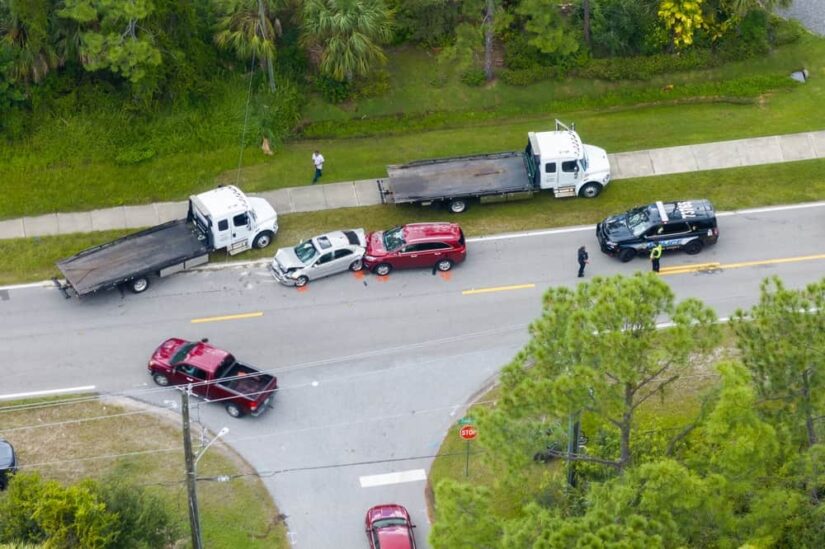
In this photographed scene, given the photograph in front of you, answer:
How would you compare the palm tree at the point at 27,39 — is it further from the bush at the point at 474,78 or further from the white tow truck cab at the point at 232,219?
the bush at the point at 474,78

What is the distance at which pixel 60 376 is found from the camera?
34406 millimetres

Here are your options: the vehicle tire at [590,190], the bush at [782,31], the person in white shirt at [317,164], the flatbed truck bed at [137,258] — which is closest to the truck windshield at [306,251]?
the flatbed truck bed at [137,258]

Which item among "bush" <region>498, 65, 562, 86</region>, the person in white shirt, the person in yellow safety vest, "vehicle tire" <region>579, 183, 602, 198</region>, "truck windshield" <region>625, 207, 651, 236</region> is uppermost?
"bush" <region>498, 65, 562, 86</region>

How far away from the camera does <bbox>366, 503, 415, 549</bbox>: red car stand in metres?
29.2

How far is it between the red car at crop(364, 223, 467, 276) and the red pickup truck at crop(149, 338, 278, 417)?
20.0 ft

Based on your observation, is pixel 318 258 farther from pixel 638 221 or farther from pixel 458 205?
pixel 638 221

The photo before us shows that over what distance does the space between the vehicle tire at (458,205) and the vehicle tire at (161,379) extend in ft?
40.0

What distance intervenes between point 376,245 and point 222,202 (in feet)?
18.5

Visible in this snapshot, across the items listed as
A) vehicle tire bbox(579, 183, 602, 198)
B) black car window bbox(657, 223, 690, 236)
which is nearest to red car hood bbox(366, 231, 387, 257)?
vehicle tire bbox(579, 183, 602, 198)

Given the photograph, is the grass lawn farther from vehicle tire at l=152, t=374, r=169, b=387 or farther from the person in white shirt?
vehicle tire at l=152, t=374, r=169, b=387

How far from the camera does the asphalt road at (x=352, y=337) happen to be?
105 ft

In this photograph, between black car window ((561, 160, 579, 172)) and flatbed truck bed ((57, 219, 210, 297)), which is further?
black car window ((561, 160, 579, 172))

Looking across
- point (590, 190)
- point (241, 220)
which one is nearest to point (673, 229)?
point (590, 190)

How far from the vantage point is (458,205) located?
39688 mm
